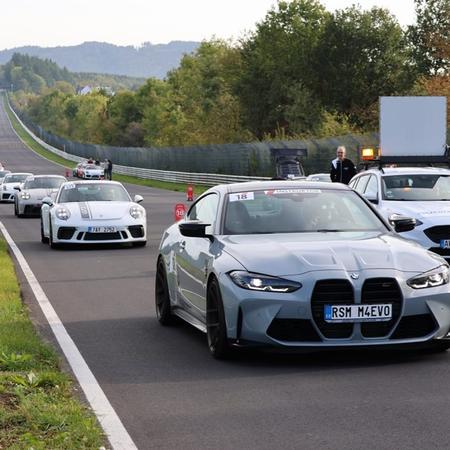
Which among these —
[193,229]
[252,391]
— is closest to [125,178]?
[193,229]

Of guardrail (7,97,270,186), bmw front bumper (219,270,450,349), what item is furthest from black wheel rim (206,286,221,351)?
guardrail (7,97,270,186)

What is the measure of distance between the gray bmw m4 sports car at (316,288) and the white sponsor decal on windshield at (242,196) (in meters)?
0.37

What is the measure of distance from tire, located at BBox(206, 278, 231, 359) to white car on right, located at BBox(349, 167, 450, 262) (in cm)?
722

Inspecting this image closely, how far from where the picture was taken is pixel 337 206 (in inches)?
389

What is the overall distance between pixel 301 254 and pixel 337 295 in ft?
1.55

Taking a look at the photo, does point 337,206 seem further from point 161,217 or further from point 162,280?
point 161,217

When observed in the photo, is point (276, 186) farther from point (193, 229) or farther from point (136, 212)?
point (136, 212)

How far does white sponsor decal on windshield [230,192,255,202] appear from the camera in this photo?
9875 mm

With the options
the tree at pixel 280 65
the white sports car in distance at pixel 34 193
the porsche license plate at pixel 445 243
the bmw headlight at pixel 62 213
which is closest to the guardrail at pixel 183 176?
the tree at pixel 280 65

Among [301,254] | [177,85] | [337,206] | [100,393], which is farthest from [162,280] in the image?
[177,85]

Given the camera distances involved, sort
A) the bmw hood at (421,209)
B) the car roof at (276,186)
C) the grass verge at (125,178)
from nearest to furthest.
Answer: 1. the car roof at (276,186)
2. the bmw hood at (421,209)
3. the grass verge at (125,178)

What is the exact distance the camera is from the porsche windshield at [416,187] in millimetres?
16938

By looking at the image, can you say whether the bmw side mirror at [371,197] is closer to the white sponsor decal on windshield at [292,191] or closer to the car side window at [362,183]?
the car side window at [362,183]

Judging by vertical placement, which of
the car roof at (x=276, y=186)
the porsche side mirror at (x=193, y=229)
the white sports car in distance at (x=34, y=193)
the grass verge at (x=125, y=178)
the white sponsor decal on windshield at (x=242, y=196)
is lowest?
the grass verge at (x=125, y=178)
